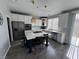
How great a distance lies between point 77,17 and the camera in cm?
337

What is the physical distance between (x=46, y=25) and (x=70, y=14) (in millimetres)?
3580

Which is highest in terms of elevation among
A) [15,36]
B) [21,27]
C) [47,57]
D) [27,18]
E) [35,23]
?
[27,18]

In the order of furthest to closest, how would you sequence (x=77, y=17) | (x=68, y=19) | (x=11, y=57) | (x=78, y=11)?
(x=68, y=19) → (x=77, y=17) → (x=78, y=11) → (x=11, y=57)

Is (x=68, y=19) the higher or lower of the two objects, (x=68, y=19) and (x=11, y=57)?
the higher

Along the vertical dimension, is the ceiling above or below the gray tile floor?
above

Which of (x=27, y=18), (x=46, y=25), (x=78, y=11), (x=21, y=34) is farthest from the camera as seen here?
(x=46, y=25)

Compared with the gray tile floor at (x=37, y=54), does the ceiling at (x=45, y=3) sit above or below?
above

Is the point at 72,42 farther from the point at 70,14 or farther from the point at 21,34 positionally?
the point at 21,34

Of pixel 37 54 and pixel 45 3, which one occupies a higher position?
pixel 45 3

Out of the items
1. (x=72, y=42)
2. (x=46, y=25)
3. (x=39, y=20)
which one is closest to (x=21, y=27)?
(x=39, y=20)

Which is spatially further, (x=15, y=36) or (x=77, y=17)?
(x=15, y=36)

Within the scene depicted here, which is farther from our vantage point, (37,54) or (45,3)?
(37,54)

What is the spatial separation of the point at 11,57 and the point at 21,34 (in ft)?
8.51

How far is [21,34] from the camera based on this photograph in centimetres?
483
